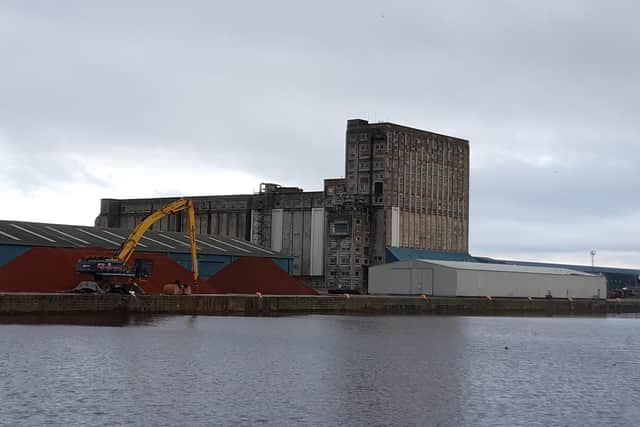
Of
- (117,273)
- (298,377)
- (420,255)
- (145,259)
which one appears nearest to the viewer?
(298,377)

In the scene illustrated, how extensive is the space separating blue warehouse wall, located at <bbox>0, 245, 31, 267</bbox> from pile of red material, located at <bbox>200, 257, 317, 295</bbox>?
16.4m

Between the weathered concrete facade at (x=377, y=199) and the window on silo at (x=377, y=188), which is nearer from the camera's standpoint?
the weathered concrete facade at (x=377, y=199)

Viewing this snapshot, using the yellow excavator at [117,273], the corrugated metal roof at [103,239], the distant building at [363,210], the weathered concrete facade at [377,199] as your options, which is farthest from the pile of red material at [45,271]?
the distant building at [363,210]

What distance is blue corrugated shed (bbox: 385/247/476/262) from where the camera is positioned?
107438mm

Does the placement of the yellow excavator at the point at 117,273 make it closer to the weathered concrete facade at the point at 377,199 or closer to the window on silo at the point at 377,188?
the weathered concrete facade at the point at 377,199

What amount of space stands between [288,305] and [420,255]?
3643 centimetres

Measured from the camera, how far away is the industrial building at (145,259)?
66875 millimetres

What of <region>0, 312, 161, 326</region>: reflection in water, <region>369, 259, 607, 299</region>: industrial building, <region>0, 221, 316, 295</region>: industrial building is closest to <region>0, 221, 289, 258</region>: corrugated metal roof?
<region>0, 221, 316, 295</region>: industrial building

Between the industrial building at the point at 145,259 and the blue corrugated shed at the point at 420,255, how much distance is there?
14.6 metres

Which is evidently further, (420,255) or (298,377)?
(420,255)

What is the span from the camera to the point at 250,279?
3258 inches

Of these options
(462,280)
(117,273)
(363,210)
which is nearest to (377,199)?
(363,210)

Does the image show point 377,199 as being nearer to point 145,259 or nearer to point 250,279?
point 250,279

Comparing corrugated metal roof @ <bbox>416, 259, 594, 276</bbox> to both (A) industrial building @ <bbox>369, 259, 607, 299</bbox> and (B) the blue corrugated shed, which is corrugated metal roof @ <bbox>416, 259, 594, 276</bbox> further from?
(B) the blue corrugated shed
